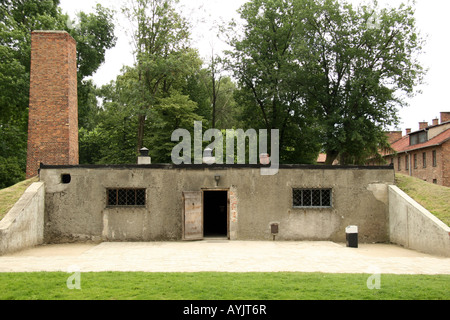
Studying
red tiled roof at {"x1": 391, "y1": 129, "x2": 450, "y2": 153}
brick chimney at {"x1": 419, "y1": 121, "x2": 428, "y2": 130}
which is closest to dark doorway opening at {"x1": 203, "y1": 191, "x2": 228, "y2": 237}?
red tiled roof at {"x1": 391, "y1": 129, "x2": 450, "y2": 153}

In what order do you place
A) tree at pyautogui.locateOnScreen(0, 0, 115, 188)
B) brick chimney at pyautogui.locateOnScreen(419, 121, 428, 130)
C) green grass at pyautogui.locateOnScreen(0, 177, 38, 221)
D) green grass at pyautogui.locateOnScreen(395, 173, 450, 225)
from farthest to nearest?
brick chimney at pyautogui.locateOnScreen(419, 121, 428, 130) < tree at pyautogui.locateOnScreen(0, 0, 115, 188) < green grass at pyautogui.locateOnScreen(395, 173, 450, 225) < green grass at pyautogui.locateOnScreen(0, 177, 38, 221)

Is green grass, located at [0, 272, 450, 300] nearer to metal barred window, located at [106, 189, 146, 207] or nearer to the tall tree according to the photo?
metal barred window, located at [106, 189, 146, 207]

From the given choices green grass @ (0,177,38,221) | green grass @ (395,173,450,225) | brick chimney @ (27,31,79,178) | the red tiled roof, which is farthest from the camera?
the red tiled roof

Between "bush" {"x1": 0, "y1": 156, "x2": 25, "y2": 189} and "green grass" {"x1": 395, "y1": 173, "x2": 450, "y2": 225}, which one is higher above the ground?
"bush" {"x1": 0, "y1": 156, "x2": 25, "y2": 189}

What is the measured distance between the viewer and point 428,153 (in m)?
33.5

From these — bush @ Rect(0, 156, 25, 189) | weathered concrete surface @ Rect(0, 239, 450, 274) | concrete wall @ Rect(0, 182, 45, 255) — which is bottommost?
weathered concrete surface @ Rect(0, 239, 450, 274)

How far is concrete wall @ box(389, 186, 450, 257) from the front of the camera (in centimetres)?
1077

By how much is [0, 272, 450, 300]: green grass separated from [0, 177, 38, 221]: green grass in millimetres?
4935

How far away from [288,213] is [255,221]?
1.20 metres

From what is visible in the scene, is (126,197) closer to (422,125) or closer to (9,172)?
(9,172)

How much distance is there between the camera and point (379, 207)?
13.6 m

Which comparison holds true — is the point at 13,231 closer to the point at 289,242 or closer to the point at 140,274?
the point at 140,274

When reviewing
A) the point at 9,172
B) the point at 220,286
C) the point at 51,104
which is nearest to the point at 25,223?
the point at 51,104

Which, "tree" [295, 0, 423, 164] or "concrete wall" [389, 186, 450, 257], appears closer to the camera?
"concrete wall" [389, 186, 450, 257]
